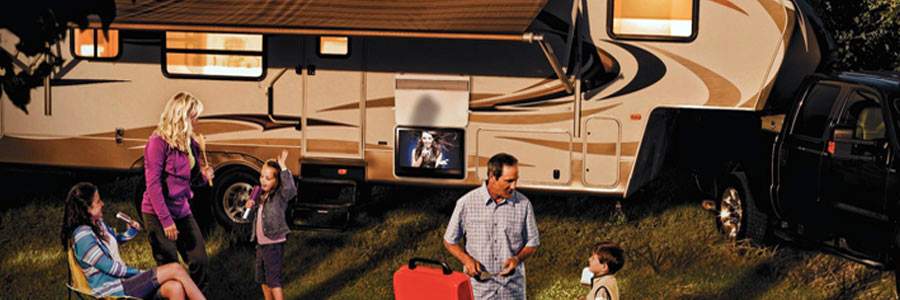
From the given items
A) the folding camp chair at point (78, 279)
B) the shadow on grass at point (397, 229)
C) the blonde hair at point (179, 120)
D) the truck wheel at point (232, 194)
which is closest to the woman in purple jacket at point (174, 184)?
the blonde hair at point (179, 120)

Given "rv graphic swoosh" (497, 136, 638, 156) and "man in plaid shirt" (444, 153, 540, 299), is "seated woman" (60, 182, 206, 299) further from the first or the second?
"rv graphic swoosh" (497, 136, 638, 156)

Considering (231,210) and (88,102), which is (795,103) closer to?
(231,210)

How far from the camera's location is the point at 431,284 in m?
9.41

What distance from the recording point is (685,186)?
17422mm

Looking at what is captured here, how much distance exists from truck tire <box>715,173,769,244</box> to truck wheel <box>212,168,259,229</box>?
4.68 m

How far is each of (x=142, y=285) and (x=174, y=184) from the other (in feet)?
3.56

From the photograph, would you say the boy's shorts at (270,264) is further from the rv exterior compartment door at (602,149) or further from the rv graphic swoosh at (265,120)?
the rv exterior compartment door at (602,149)

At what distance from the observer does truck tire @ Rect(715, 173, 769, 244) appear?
15312 mm

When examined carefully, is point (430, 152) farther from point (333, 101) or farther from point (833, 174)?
point (833, 174)

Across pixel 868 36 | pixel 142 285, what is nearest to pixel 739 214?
pixel 868 36

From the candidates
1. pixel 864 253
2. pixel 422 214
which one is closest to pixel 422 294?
pixel 864 253

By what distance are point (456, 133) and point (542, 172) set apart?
910mm

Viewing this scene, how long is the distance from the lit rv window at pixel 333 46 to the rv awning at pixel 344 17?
2.19 ft

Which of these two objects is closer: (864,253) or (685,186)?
(864,253)
